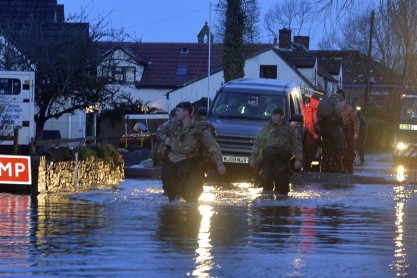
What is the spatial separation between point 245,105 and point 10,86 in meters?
9.36

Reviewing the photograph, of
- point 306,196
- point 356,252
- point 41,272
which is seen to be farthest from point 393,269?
point 306,196

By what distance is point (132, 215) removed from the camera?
16.2m

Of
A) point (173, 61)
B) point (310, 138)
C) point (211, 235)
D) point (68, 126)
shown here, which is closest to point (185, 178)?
point (211, 235)

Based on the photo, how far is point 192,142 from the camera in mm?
17672

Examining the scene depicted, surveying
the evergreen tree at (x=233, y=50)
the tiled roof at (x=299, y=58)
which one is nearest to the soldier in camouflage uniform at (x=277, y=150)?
the evergreen tree at (x=233, y=50)

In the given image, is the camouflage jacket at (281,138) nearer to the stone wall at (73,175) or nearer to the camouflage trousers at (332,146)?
the stone wall at (73,175)

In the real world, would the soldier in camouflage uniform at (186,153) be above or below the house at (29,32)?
below

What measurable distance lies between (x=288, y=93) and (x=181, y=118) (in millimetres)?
9213

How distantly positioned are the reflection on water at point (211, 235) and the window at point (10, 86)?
12.5m

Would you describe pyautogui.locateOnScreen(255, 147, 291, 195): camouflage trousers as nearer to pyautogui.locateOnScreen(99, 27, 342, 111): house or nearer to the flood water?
the flood water

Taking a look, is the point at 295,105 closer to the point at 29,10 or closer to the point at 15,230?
the point at 15,230

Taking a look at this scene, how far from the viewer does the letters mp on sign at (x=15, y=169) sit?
21.5m

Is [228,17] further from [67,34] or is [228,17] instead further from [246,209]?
[246,209]

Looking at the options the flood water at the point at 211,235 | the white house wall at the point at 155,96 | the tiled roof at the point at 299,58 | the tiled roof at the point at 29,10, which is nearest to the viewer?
the flood water at the point at 211,235
